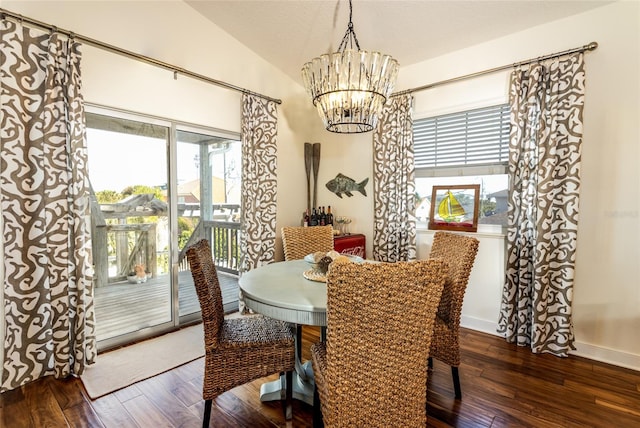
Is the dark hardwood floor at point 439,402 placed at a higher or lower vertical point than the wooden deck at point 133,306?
lower

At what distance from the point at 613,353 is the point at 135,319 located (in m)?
4.05

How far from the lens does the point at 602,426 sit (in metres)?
1.73

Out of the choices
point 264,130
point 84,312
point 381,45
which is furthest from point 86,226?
point 381,45

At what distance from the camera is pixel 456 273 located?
77.4 inches

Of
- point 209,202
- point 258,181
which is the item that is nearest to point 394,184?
point 258,181

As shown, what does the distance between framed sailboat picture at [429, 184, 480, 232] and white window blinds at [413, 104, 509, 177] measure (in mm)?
175

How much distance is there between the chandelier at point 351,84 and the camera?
1.80m

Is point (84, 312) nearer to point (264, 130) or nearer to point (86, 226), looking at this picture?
point (86, 226)

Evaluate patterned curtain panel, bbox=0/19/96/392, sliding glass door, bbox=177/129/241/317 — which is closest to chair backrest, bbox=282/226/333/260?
sliding glass door, bbox=177/129/241/317

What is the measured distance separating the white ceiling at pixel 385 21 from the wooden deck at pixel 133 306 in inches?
104

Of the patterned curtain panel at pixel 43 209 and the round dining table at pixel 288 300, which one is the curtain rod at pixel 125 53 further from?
the round dining table at pixel 288 300

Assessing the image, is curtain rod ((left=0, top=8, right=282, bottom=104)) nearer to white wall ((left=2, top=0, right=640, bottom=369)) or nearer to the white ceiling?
white wall ((left=2, top=0, right=640, bottom=369))

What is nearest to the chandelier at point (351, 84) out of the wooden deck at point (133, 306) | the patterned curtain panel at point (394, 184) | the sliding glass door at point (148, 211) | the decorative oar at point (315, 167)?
the patterned curtain panel at point (394, 184)

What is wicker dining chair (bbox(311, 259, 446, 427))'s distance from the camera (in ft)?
3.64
